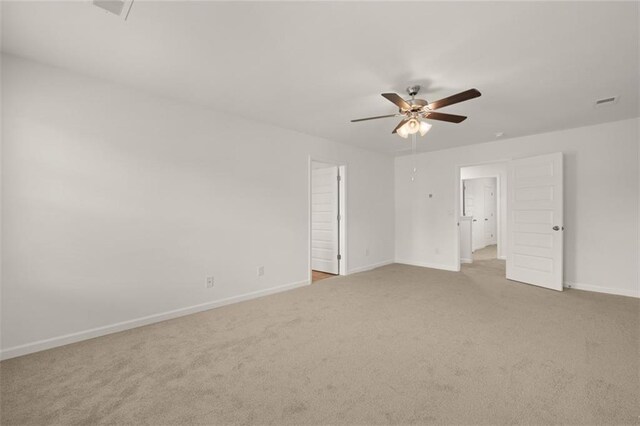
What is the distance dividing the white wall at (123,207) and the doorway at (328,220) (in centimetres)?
119

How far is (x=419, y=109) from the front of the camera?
2.81m

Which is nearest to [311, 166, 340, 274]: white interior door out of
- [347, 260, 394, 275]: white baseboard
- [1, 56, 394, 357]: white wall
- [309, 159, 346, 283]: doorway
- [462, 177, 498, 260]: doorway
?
[309, 159, 346, 283]: doorway

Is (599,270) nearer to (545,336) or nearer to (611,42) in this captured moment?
(545,336)

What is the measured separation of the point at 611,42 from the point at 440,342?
9.02 ft

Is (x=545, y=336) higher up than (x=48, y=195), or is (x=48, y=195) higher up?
(x=48, y=195)

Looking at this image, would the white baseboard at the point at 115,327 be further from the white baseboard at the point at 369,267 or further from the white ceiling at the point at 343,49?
the white ceiling at the point at 343,49

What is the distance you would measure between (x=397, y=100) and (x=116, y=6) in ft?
6.93

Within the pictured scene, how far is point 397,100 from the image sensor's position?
2559mm

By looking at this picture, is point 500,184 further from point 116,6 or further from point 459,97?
point 116,6

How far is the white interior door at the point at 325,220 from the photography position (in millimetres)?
5449

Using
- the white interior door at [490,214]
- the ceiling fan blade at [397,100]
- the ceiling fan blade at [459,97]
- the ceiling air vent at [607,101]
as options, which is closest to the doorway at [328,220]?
the ceiling fan blade at [397,100]

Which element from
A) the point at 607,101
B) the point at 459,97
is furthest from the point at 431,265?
the point at 459,97

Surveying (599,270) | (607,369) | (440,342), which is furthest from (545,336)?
(599,270)

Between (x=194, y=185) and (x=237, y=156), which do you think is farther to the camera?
(x=237, y=156)
